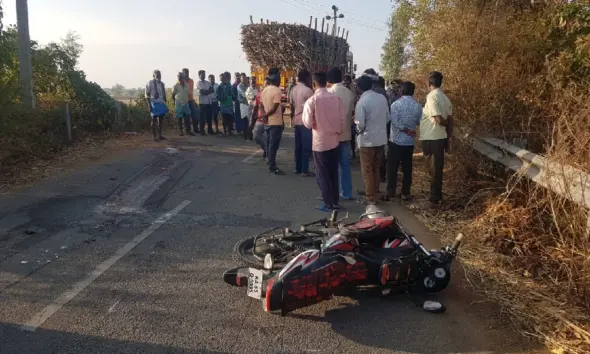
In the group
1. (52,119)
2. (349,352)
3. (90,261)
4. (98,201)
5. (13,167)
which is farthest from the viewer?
(52,119)

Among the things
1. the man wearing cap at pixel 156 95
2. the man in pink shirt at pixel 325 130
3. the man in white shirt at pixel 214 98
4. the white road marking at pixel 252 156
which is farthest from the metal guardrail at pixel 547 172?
the man in white shirt at pixel 214 98

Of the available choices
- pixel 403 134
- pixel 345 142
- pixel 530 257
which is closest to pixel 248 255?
pixel 530 257

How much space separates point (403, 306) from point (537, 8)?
220 inches

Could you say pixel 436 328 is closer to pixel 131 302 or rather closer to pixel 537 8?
pixel 131 302

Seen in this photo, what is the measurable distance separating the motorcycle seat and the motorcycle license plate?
784mm

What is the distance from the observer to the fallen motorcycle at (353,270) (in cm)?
362

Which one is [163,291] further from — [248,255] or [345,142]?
[345,142]

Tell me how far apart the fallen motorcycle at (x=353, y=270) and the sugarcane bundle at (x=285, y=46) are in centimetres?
1389

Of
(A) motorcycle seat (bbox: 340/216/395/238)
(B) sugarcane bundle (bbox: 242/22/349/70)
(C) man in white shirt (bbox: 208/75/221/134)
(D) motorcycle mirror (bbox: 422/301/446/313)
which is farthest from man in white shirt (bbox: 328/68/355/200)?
(B) sugarcane bundle (bbox: 242/22/349/70)

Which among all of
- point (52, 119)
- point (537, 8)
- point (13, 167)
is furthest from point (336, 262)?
point (52, 119)

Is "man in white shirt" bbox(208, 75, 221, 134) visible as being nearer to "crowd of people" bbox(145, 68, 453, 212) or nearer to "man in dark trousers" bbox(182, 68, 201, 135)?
"man in dark trousers" bbox(182, 68, 201, 135)

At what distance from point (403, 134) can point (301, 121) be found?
2.22m

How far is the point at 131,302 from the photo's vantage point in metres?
3.92

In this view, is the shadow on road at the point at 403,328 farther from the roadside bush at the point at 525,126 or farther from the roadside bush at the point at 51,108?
the roadside bush at the point at 51,108
